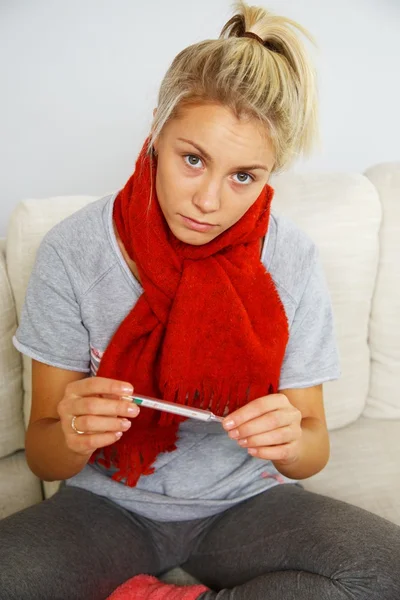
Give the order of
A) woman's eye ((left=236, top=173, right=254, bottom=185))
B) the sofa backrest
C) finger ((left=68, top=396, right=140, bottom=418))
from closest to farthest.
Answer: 1. finger ((left=68, top=396, right=140, bottom=418))
2. woman's eye ((left=236, top=173, right=254, bottom=185))
3. the sofa backrest

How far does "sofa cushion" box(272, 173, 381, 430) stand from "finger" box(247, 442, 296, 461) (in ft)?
1.70

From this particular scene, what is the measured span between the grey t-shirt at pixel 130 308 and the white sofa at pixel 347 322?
184 millimetres

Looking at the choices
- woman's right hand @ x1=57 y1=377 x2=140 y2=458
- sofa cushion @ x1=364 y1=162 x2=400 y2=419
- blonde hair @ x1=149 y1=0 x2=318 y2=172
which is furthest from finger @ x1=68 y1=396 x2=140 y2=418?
sofa cushion @ x1=364 y1=162 x2=400 y2=419

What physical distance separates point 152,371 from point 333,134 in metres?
0.93

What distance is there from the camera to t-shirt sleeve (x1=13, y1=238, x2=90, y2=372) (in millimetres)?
1045

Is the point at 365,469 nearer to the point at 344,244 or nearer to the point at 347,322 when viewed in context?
the point at 347,322

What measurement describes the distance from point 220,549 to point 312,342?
373 millimetres

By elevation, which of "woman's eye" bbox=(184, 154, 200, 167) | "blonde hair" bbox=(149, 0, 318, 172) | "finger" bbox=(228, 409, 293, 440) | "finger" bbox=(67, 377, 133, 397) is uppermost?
"blonde hair" bbox=(149, 0, 318, 172)

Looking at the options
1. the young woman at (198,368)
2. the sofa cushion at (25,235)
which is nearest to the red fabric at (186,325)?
the young woman at (198,368)

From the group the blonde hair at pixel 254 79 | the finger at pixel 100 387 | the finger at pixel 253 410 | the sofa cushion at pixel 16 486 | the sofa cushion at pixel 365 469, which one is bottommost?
the sofa cushion at pixel 16 486

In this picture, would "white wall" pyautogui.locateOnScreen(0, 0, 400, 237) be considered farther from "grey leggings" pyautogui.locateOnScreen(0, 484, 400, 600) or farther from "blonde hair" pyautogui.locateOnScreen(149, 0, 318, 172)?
"grey leggings" pyautogui.locateOnScreen(0, 484, 400, 600)

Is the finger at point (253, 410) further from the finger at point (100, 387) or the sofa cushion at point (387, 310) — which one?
the sofa cushion at point (387, 310)

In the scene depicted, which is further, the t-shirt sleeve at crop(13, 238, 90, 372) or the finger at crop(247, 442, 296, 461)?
the t-shirt sleeve at crop(13, 238, 90, 372)

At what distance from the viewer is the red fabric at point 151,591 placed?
3.17 ft
